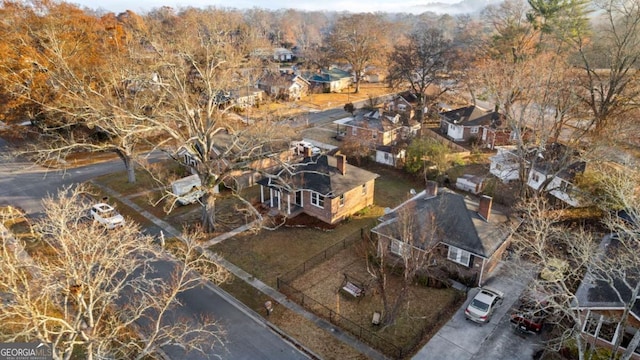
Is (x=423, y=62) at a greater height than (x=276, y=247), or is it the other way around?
(x=423, y=62)

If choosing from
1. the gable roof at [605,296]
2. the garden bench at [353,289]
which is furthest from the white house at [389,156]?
the gable roof at [605,296]

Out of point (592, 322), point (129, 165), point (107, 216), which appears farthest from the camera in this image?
point (129, 165)

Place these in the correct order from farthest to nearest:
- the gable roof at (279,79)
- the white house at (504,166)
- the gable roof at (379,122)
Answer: the gable roof at (279,79), the gable roof at (379,122), the white house at (504,166)

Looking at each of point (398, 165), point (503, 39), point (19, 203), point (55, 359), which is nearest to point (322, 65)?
point (503, 39)

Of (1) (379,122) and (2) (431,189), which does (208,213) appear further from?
(1) (379,122)

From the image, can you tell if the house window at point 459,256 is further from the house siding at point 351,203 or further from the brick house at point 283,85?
the brick house at point 283,85

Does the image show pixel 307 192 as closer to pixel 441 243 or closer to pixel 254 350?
pixel 441 243

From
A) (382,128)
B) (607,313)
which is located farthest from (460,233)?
(382,128)
